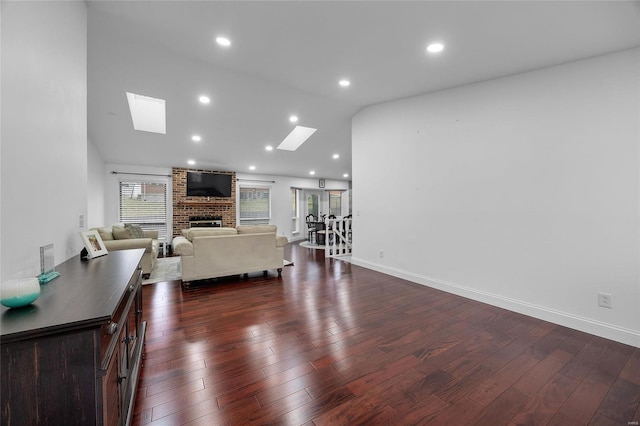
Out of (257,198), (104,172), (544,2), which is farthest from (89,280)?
(257,198)

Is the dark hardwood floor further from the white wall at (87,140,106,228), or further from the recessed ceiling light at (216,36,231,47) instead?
the white wall at (87,140,106,228)

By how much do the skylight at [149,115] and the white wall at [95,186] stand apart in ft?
3.24

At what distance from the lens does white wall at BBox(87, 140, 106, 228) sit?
492 centimetres

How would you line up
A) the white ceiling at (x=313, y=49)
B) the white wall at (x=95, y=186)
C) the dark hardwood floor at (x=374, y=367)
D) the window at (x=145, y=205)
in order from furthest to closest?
1. the window at (x=145, y=205)
2. the white wall at (x=95, y=186)
3. the white ceiling at (x=313, y=49)
4. the dark hardwood floor at (x=374, y=367)

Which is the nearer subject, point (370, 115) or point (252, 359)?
point (252, 359)

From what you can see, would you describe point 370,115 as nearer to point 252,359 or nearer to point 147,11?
point 147,11

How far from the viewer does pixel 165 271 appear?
4.62 metres

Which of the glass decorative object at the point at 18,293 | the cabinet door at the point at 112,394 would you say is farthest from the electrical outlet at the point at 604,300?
the glass decorative object at the point at 18,293

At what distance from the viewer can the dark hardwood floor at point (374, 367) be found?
1.45 m

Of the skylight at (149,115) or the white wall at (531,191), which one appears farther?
the skylight at (149,115)

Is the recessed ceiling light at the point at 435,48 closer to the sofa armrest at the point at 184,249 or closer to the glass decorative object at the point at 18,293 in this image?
the glass decorative object at the point at 18,293

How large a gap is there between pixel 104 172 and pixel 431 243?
777 centimetres

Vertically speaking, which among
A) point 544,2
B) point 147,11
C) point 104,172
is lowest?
point 104,172

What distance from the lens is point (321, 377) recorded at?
68.2 inches
